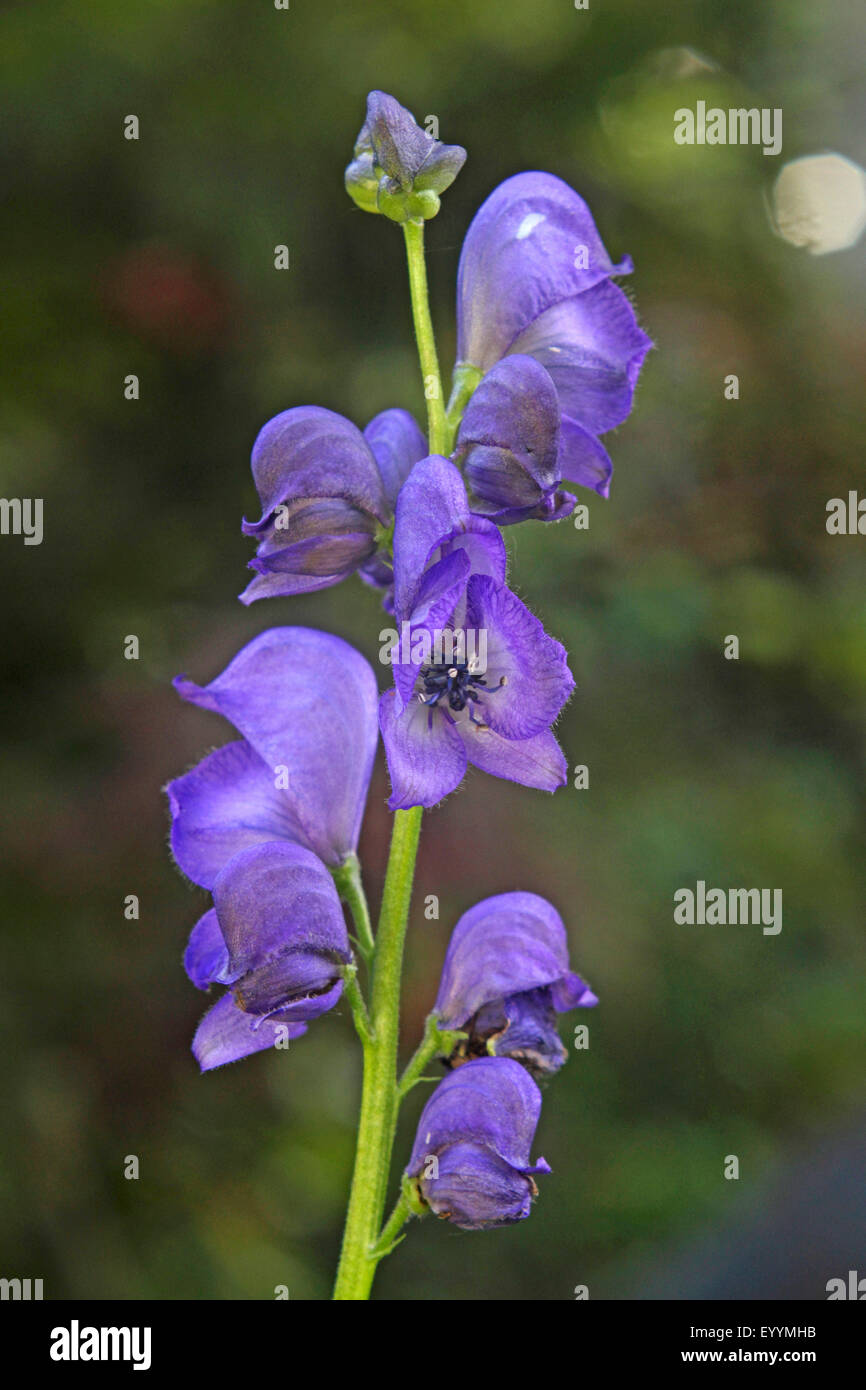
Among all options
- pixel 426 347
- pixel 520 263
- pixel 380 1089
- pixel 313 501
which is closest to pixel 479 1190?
pixel 380 1089

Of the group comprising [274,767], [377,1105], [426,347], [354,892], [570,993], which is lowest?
[377,1105]

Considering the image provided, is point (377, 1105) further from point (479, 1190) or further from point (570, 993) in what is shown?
point (570, 993)

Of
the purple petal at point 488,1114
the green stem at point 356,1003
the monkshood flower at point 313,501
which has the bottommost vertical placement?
the purple petal at point 488,1114

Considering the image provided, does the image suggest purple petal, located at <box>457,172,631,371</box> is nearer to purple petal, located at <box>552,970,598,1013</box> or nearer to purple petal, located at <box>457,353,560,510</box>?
purple petal, located at <box>457,353,560,510</box>

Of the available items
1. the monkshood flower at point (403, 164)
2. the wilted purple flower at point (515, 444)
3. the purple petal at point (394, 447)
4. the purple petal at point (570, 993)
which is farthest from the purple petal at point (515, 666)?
the monkshood flower at point (403, 164)

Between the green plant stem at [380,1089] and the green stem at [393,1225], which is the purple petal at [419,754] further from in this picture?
the green stem at [393,1225]

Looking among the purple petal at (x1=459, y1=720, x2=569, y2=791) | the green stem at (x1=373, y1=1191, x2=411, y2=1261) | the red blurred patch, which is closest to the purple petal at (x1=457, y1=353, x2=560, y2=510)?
the purple petal at (x1=459, y1=720, x2=569, y2=791)

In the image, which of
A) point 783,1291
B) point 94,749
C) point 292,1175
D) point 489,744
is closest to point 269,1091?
point 292,1175
